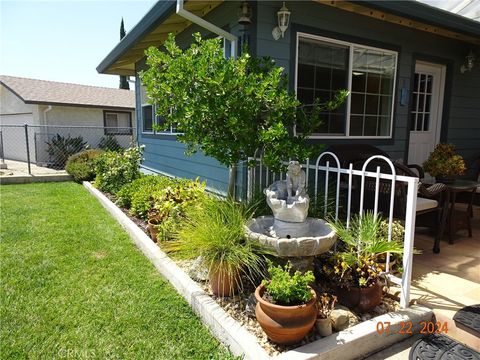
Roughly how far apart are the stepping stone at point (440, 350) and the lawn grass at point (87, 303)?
4.12 ft

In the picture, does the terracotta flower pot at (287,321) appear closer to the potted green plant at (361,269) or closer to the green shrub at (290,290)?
the green shrub at (290,290)

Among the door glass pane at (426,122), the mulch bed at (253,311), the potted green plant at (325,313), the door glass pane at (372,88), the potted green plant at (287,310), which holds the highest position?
the door glass pane at (372,88)

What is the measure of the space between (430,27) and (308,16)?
223 centimetres

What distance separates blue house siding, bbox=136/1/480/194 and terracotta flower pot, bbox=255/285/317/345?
82.7 inches

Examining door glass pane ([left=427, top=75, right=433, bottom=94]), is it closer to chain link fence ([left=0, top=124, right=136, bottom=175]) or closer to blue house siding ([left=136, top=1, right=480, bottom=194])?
blue house siding ([left=136, top=1, right=480, bottom=194])

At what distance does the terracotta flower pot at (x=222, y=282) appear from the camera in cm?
263

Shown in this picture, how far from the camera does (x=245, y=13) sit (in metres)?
3.66

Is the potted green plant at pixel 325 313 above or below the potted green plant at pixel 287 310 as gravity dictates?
below

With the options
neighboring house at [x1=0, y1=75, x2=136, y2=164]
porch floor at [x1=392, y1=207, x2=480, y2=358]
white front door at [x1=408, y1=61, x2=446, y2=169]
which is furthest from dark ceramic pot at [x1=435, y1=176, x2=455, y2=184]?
neighboring house at [x1=0, y1=75, x2=136, y2=164]

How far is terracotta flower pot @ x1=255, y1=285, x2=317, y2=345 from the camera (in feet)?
6.65

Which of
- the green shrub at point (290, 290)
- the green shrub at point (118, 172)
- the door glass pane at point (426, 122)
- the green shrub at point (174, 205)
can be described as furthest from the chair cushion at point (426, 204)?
the green shrub at point (118, 172)

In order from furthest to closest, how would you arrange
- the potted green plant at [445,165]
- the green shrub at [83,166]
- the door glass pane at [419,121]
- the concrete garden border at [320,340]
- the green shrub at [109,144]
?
the green shrub at [109,144], the green shrub at [83,166], the door glass pane at [419,121], the potted green plant at [445,165], the concrete garden border at [320,340]

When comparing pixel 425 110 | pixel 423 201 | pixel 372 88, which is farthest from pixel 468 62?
pixel 423 201

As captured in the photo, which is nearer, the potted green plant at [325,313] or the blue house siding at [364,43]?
the potted green plant at [325,313]
